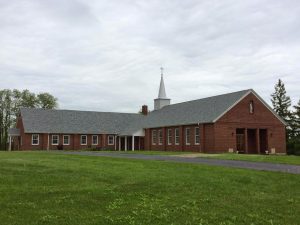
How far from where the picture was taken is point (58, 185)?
1363 cm

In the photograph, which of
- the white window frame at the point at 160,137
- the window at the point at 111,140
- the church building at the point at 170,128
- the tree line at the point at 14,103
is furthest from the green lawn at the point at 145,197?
the tree line at the point at 14,103

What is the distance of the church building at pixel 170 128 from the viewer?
140 feet

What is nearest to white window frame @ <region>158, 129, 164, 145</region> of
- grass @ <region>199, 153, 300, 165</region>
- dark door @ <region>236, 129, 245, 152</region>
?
dark door @ <region>236, 129, 245, 152</region>

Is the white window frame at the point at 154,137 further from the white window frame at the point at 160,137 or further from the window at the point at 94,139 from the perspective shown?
the window at the point at 94,139

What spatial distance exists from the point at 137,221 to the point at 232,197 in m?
4.30

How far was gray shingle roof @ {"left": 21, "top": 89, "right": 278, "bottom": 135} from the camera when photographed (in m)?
44.2

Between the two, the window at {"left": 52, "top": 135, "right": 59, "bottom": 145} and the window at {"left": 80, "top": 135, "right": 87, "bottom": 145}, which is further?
the window at {"left": 80, "top": 135, "right": 87, "bottom": 145}

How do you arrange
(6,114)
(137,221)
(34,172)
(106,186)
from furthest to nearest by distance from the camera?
(6,114) → (34,172) → (106,186) → (137,221)

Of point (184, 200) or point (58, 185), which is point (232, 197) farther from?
point (58, 185)

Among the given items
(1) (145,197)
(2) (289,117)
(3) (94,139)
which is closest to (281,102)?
(2) (289,117)

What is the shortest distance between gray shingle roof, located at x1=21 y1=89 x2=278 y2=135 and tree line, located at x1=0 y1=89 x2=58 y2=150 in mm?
28577

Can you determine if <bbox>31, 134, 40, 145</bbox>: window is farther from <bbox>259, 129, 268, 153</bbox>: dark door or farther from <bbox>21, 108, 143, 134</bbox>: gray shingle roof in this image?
<bbox>259, 129, 268, 153</bbox>: dark door

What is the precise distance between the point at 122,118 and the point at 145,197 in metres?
54.4

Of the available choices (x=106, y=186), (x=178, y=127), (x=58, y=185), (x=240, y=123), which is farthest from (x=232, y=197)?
(x=178, y=127)
